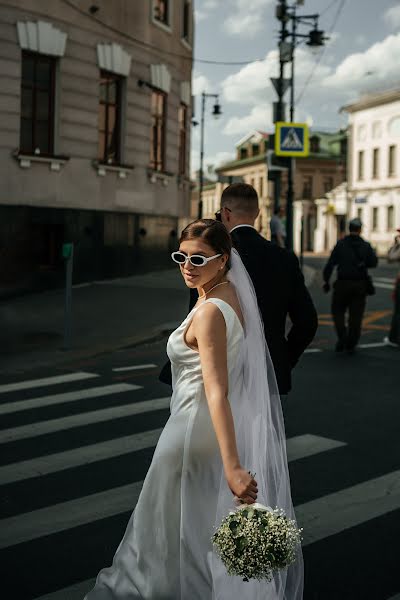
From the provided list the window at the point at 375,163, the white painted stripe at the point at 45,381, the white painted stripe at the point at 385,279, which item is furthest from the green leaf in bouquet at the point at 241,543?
the window at the point at 375,163

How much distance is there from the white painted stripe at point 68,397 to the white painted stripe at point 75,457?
1501mm

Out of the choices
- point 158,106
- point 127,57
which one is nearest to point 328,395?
point 127,57

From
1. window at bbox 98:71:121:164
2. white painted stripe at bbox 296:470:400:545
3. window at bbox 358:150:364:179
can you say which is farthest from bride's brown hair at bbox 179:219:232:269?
window at bbox 358:150:364:179

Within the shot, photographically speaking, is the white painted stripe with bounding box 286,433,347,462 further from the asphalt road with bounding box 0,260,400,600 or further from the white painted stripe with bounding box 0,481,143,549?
the white painted stripe with bounding box 0,481,143,549

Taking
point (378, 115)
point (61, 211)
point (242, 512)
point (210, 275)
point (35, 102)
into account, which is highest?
point (378, 115)

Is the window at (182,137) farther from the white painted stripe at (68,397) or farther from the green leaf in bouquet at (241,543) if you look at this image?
the green leaf in bouquet at (241,543)

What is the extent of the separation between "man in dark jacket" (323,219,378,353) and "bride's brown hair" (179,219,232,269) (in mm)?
8376

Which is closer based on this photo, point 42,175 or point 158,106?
point 42,175

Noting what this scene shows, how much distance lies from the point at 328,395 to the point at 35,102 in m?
12.0

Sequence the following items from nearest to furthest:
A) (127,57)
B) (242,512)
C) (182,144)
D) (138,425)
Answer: (242,512) → (138,425) → (127,57) → (182,144)

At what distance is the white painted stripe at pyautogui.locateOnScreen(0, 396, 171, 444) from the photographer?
668 cm

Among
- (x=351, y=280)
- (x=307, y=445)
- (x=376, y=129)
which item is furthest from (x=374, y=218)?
(x=307, y=445)

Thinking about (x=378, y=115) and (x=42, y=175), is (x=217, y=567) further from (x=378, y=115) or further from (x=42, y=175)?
(x=378, y=115)

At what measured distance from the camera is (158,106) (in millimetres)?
22688
